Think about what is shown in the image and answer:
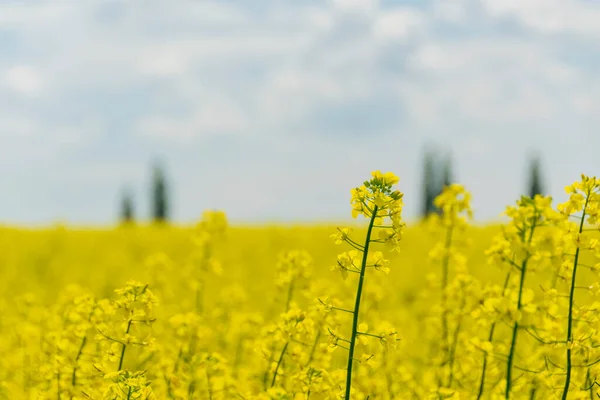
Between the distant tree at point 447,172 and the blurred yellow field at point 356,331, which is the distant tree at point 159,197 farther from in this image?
the blurred yellow field at point 356,331

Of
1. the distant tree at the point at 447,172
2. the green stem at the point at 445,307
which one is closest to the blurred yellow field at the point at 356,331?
the green stem at the point at 445,307

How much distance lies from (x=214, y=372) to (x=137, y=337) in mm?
635

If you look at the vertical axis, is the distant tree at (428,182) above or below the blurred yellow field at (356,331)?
above

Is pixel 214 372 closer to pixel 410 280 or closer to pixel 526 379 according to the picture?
pixel 526 379

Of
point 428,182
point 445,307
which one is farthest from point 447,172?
point 445,307

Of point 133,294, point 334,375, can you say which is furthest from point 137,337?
point 334,375

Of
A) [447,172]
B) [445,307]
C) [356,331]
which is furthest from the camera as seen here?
[447,172]

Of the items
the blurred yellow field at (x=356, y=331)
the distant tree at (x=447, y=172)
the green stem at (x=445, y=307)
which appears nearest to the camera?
the blurred yellow field at (x=356, y=331)

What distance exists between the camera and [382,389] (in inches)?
189

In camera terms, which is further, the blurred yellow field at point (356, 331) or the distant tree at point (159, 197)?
the distant tree at point (159, 197)

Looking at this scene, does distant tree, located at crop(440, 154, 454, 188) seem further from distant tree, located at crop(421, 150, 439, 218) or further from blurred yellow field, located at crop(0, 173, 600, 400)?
blurred yellow field, located at crop(0, 173, 600, 400)

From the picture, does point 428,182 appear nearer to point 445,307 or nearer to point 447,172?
point 447,172

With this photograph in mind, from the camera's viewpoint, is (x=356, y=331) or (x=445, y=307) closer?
(x=356, y=331)

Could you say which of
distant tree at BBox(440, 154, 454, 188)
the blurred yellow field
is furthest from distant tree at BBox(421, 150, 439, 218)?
the blurred yellow field
